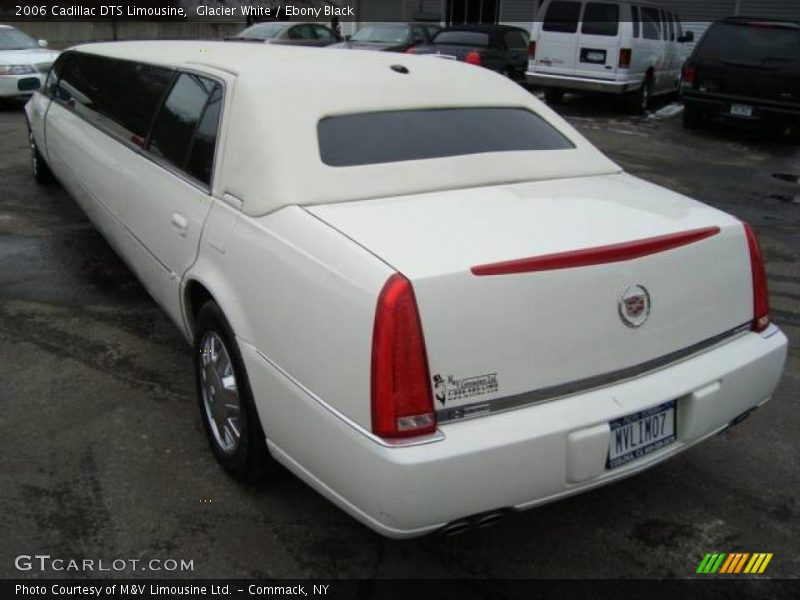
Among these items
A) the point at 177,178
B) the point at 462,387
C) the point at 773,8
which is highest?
the point at 773,8

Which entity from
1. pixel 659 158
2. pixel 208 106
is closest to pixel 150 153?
pixel 208 106

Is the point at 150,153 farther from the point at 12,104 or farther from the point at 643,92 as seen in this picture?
the point at 643,92

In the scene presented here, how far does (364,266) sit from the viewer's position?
2293mm

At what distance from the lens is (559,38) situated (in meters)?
14.0

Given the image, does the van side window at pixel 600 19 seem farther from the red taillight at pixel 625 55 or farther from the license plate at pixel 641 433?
the license plate at pixel 641 433

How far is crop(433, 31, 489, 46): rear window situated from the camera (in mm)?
15469

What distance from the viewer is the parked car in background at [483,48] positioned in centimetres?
1504

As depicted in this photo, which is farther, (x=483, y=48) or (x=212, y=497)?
(x=483, y=48)

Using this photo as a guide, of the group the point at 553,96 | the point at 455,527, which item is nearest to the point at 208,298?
the point at 455,527

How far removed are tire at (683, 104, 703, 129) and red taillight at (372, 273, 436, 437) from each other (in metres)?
11.7

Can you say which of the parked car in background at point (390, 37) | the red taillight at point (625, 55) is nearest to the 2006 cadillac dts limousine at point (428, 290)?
the red taillight at point (625, 55)

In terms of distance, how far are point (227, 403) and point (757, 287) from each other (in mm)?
2073

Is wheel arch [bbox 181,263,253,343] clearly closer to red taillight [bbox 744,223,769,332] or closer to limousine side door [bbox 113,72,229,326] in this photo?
limousine side door [bbox 113,72,229,326]

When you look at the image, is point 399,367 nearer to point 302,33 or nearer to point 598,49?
point 598,49
